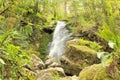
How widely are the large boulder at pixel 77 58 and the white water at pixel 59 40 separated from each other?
2.06m

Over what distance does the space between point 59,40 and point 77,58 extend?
151 inches

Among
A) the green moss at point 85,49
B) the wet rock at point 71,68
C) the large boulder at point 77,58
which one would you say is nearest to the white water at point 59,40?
the large boulder at point 77,58

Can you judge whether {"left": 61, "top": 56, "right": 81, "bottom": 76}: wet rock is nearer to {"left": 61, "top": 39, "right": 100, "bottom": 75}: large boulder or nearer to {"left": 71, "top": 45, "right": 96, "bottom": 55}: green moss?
{"left": 61, "top": 39, "right": 100, "bottom": 75}: large boulder

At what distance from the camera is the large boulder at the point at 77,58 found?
9.55 metres

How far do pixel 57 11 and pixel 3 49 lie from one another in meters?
15.7

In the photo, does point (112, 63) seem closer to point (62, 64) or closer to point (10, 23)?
point (10, 23)

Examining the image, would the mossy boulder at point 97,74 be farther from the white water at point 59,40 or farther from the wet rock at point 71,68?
the white water at point 59,40

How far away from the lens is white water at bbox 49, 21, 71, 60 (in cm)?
1248

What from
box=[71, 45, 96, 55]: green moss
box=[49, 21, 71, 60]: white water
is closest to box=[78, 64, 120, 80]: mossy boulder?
box=[71, 45, 96, 55]: green moss

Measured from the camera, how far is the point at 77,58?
9820 mm

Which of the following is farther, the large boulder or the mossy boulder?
the large boulder

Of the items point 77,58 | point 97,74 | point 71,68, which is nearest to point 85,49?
point 77,58

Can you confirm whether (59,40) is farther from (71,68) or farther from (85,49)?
(71,68)

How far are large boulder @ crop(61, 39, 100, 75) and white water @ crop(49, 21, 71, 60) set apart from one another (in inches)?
81.2
